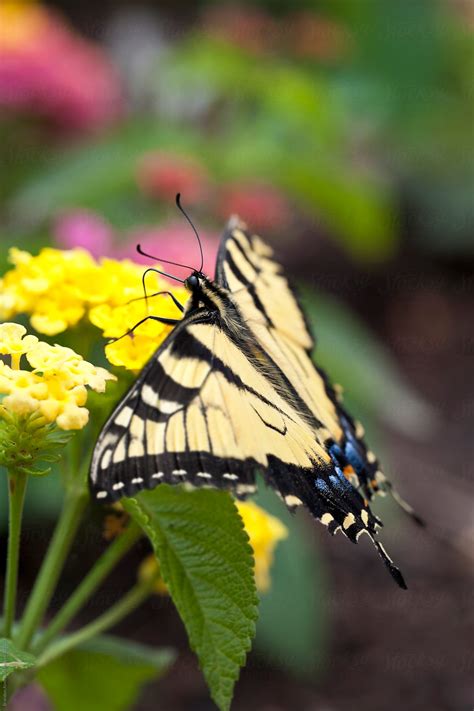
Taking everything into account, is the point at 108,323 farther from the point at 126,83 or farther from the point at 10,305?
the point at 126,83

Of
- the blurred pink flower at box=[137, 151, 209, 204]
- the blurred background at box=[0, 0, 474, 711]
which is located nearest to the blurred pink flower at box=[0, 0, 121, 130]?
the blurred background at box=[0, 0, 474, 711]

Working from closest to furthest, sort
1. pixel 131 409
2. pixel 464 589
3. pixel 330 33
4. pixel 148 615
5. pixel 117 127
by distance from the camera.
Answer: pixel 131 409 → pixel 148 615 → pixel 464 589 → pixel 117 127 → pixel 330 33

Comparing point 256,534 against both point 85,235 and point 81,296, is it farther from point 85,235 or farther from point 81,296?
point 85,235

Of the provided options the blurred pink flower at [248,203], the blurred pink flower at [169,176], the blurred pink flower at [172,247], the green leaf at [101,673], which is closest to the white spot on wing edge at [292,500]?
the green leaf at [101,673]

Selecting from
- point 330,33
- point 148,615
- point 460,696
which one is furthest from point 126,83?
point 460,696

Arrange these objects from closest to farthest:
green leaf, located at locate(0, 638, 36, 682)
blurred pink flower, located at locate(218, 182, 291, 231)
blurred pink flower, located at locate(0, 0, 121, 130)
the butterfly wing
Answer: green leaf, located at locate(0, 638, 36, 682) < the butterfly wing < blurred pink flower, located at locate(218, 182, 291, 231) < blurred pink flower, located at locate(0, 0, 121, 130)

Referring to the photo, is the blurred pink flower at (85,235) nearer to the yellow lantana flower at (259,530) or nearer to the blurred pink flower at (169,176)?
the blurred pink flower at (169,176)

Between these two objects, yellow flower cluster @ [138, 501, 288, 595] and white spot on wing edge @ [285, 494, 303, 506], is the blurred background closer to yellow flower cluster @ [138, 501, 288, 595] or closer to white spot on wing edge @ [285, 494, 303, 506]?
yellow flower cluster @ [138, 501, 288, 595]
